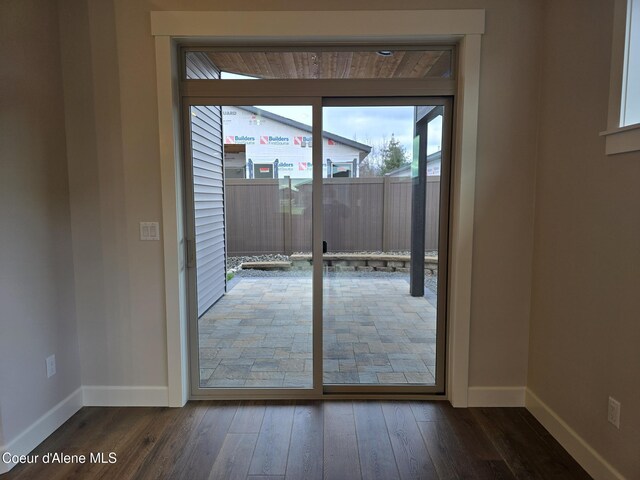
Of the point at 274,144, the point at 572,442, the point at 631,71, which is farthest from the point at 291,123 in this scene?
the point at 572,442

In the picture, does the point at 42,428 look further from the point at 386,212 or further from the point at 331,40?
the point at 331,40

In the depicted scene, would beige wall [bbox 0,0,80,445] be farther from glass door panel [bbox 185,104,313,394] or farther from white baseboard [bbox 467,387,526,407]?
white baseboard [bbox 467,387,526,407]

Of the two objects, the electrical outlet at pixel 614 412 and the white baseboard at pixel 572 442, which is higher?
the electrical outlet at pixel 614 412

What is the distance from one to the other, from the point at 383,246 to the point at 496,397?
1.31 meters

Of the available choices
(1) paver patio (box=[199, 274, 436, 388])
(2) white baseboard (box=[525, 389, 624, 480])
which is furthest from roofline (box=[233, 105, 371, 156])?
(2) white baseboard (box=[525, 389, 624, 480])

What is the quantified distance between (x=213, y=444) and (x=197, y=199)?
159 centimetres

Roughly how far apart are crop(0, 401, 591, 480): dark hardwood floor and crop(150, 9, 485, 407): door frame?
0.28 m

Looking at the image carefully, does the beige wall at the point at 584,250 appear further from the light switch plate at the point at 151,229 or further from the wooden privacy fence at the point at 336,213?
the light switch plate at the point at 151,229

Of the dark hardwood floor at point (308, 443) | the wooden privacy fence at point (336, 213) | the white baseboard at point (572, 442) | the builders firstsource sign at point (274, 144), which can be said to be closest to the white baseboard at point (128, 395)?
the dark hardwood floor at point (308, 443)

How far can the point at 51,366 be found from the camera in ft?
7.29

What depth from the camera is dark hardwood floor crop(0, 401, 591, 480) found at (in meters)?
1.87

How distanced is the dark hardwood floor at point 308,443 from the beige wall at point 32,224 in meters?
0.37

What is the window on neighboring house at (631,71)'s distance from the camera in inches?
65.1

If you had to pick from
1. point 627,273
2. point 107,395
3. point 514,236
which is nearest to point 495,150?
point 514,236
